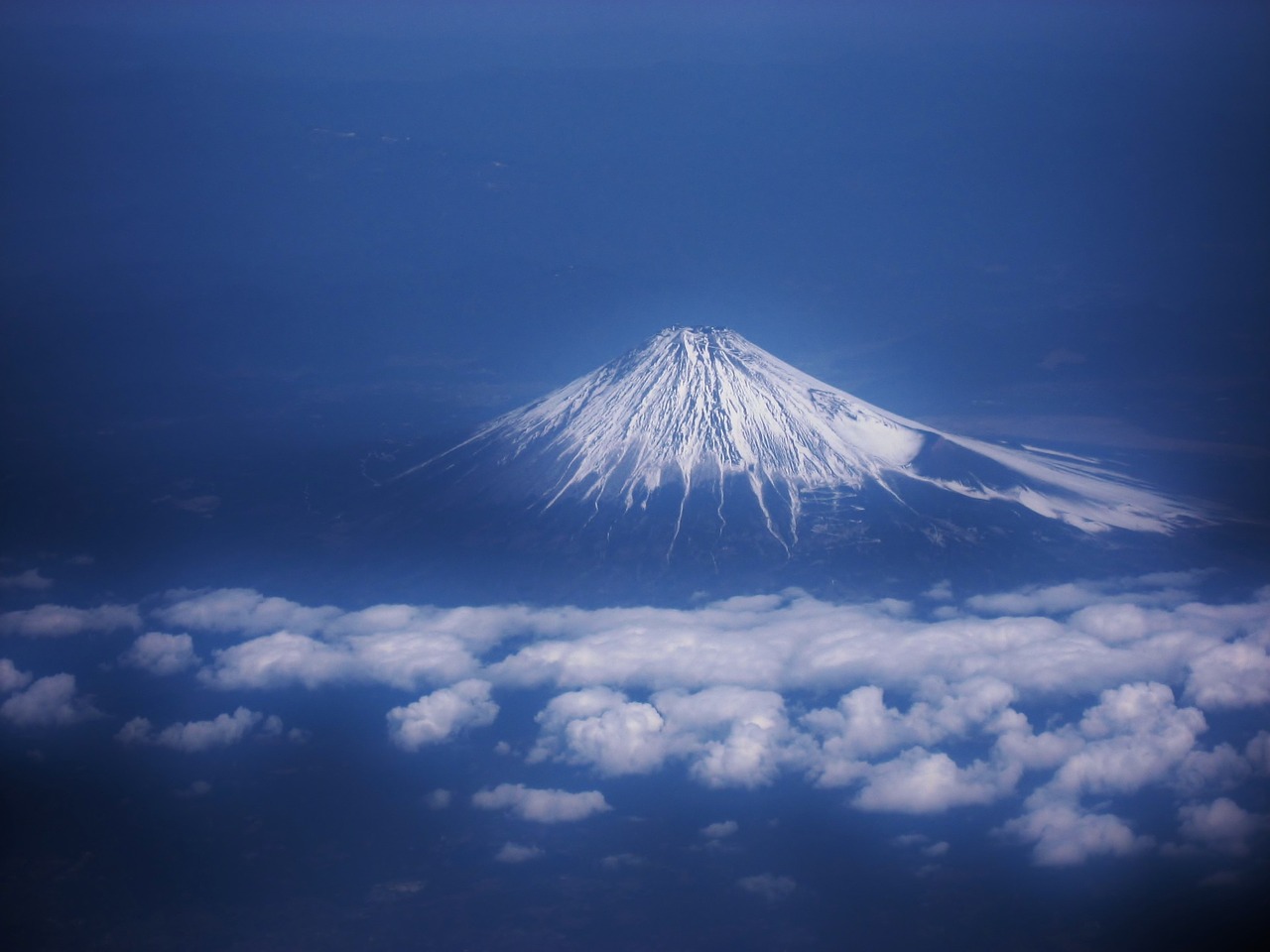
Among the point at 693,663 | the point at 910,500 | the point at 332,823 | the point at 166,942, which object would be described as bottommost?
the point at 166,942

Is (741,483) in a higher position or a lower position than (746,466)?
lower

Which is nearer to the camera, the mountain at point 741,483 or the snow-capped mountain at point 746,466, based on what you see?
the mountain at point 741,483

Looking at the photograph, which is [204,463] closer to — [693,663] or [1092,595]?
[693,663]

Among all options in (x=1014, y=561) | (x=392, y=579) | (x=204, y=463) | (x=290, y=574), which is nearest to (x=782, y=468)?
(x=1014, y=561)

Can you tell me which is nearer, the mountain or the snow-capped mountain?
the mountain
